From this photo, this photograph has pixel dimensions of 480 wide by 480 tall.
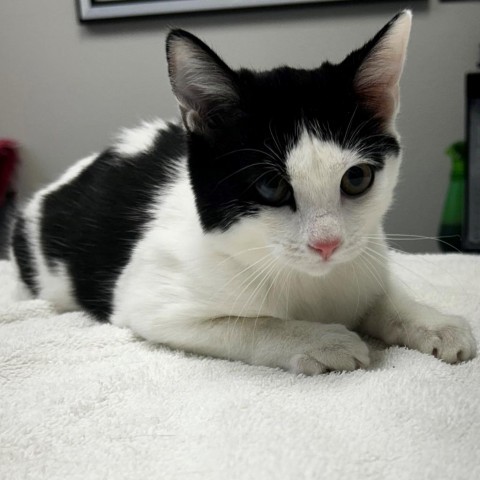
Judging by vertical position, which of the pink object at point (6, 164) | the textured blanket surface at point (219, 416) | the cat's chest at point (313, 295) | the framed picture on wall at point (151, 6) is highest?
the framed picture on wall at point (151, 6)

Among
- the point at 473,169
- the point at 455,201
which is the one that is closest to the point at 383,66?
the point at 473,169

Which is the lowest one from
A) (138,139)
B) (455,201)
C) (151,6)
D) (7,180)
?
(455,201)

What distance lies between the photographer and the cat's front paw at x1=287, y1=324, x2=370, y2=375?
3.30 ft

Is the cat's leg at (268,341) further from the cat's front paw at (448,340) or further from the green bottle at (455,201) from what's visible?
the green bottle at (455,201)

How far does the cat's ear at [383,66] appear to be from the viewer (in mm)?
1007

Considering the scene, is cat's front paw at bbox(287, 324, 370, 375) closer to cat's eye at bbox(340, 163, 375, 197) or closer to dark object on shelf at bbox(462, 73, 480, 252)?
cat's eye at bbox(340, 163, 375, 197)

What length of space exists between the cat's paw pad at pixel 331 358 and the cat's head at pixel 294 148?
0.14m

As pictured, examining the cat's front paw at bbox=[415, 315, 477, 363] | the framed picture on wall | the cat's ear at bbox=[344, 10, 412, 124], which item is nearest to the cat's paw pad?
the cat's front paw at bbox=[415, 315, 477, 363]

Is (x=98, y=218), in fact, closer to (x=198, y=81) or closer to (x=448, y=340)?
(x=198, y=81)

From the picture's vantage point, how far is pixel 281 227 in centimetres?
96

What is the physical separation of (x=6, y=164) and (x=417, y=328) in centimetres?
187

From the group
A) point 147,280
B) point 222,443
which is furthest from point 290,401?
point 147,280

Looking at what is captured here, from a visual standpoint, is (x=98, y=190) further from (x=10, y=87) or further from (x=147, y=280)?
(x=10, y=87)

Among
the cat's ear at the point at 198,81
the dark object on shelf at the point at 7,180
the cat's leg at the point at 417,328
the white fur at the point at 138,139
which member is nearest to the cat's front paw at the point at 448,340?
the cat's leg at the point at 417,328
